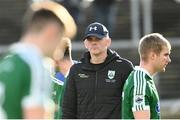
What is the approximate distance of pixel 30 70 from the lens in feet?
15.0

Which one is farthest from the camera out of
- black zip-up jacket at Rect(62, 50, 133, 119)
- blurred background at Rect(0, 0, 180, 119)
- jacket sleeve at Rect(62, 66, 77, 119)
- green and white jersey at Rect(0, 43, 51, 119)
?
blurred background at Rect(0, 0, 180, 119)

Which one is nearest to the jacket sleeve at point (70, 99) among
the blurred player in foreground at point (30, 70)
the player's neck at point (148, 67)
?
the player's neck at point (148, 67)

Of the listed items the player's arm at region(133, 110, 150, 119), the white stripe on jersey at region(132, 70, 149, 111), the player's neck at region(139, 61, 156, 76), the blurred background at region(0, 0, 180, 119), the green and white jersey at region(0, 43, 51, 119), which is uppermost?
the blurred background at region(0, 0, 180, 119)

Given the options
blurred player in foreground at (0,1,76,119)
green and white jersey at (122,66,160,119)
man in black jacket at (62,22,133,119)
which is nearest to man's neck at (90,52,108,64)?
man in black jacket at (62,22,133,119)

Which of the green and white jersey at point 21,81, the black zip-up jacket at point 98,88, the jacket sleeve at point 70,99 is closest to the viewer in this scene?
the green and white jersey at point 21,81

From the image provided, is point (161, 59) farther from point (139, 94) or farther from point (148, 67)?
point (139, 94)

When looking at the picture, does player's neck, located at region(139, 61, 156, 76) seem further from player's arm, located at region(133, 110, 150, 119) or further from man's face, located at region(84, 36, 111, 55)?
man's face, located at region(84, 36, 111, 55)

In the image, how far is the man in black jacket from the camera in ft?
24.6

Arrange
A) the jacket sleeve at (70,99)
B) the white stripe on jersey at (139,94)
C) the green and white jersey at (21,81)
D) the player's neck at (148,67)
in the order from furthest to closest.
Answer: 1. the jacket sleeve at (70,99)
2. the player's neck at (148,67)
3. the white stripe on jersey at (139,94)
4. the green and white jersey at (21,81)

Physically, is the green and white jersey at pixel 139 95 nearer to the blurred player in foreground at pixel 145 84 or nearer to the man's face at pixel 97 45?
the blurred player in foreground at pixel 145 84

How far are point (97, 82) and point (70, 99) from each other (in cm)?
32

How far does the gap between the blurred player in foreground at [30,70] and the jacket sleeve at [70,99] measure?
2961 mm

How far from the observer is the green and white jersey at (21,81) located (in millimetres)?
4531

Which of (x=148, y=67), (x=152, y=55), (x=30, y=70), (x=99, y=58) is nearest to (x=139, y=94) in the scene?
(x=148, y=67)
